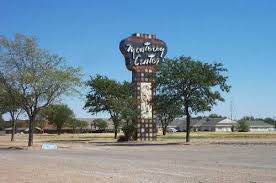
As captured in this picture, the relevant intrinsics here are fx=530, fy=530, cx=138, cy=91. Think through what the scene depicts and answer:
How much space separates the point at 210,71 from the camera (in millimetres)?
53125

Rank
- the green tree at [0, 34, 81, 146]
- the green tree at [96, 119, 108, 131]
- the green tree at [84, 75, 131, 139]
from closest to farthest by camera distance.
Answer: the green tree at [0, 34, 81, 146] → the green tree at [84, 75, 131, 139] → the green tree at [96, 119, 108, 131]

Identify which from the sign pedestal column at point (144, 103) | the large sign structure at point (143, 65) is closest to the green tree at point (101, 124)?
the sign pedestal column at point (144, 103)

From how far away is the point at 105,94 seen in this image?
263 ft

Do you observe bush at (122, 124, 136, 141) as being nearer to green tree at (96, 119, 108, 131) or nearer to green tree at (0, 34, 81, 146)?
green tree at (0, 34, 81, 146)

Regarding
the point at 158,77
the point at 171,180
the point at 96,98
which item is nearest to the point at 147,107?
the point at 158,77

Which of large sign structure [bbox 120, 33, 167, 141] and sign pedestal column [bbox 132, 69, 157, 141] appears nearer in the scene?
large sign structure [bbox 120, 33, 167, 141]

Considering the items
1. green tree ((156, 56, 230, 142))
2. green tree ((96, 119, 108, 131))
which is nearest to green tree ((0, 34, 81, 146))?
green tree ((156, 56, 230, 142))

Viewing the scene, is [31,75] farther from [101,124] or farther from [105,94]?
[101,124]

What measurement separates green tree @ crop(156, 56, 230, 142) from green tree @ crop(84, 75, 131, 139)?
2488cm

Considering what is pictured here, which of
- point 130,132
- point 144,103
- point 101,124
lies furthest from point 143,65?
point 101,124

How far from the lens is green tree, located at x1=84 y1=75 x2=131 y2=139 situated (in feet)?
260

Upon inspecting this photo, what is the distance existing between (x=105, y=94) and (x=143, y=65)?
1750cm

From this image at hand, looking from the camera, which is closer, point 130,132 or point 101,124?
point 130,132

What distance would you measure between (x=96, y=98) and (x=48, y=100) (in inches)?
1325
